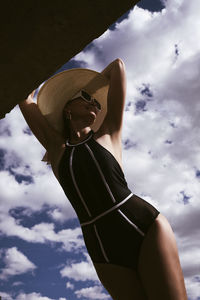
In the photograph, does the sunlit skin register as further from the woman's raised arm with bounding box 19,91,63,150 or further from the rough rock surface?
the rough rock surface

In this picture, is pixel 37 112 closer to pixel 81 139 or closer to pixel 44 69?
pixel 81 139

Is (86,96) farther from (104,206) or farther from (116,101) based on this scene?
(104,206)

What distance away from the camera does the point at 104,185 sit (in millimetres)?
2359

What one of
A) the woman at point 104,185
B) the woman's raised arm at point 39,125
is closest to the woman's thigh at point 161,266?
the woman at point 104,185

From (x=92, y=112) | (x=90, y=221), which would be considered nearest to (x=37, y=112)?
(x=92, y=112)

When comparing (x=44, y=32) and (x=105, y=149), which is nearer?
(x=44, y=32)

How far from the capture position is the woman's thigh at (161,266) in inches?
78.1

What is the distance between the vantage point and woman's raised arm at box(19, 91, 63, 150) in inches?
114

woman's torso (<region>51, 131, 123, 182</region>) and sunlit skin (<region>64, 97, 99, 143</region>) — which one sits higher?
sunlit skin (<region>64, 97, 99, 143</region>)

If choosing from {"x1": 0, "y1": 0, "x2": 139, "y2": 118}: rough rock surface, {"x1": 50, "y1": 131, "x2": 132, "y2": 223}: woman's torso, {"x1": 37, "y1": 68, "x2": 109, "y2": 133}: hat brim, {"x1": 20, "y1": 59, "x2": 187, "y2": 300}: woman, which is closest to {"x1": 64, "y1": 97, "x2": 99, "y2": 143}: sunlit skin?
{"x1": 20, "y1": 59, "x2": 187, "y2": 300}: woman

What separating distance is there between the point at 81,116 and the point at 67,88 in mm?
367

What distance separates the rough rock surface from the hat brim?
157cm

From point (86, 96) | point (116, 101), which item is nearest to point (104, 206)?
point (116, 101)

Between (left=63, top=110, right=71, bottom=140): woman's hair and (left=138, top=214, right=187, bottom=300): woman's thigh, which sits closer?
(left=138, top=214, right=187, bottom=300): woman's thigh
